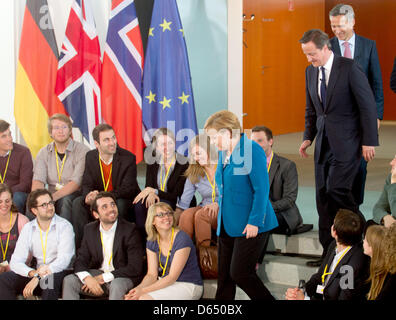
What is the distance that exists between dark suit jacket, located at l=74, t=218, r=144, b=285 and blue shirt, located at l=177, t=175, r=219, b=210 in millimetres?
443

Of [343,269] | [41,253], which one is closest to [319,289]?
[343,269]

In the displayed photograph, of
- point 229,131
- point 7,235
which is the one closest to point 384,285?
point 229,131

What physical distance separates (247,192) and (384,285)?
82 centimetres

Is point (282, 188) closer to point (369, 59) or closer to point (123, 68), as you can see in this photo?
point (369, 59)

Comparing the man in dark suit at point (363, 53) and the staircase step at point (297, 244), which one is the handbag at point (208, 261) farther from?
the man in dark suit at point (363, 53)

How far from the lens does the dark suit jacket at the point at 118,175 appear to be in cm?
452

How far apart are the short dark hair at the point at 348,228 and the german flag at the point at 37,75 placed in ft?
9.68

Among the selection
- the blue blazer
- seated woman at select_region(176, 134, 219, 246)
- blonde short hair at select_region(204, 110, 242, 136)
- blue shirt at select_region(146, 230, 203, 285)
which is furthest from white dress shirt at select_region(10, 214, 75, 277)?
blonde short hair at select_region(204, 110, 242, 136)

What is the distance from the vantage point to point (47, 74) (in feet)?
17.8

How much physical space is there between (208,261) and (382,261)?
1299 millimetres

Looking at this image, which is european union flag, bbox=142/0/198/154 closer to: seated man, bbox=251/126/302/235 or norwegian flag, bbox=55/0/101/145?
norwegian flag, bbox=55/0/101/145

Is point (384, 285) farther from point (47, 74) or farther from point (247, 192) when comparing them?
point (47, 74)

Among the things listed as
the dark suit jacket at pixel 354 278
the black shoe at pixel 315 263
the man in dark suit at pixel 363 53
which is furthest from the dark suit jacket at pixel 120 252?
the man in dark suit at pixel 363 53

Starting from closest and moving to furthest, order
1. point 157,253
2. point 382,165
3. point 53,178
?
1. point 157,253
2. point 53,178
3. point 382,165
